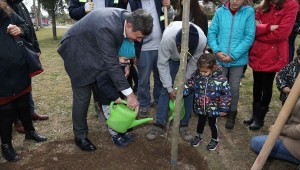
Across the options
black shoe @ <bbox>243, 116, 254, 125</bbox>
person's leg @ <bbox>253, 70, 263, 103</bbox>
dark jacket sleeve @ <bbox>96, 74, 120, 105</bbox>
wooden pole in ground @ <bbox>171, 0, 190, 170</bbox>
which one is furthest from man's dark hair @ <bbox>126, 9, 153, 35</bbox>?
black shoe @ <bbox>243, 116, 254, 125</bbox>

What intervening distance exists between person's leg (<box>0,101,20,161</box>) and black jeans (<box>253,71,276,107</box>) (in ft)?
10.0

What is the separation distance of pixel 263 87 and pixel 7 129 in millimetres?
3177

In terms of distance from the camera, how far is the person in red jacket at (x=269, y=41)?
10.6 ft

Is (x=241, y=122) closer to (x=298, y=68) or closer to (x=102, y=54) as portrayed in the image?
(x=298, y=68)

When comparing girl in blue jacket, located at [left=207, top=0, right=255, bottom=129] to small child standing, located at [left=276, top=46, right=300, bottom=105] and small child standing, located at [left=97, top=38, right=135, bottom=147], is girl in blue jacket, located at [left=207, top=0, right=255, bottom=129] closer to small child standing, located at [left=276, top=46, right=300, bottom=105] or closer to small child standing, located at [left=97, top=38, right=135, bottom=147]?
small child standing, located at [left=276, top=46, right=300, bottom=105]

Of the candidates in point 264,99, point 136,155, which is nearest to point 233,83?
point 264,99

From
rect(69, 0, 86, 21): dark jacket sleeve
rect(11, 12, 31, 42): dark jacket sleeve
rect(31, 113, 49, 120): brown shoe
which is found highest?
rect(69, 0, 86, 21): dark jacket sleeve

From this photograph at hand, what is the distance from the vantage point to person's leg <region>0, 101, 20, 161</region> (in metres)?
2.84

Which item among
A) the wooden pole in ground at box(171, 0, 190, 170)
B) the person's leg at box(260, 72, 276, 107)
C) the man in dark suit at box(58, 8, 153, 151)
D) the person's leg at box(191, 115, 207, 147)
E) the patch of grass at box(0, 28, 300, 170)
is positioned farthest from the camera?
the person's leg at box(260, 72, 276, 107)

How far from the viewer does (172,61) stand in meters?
3.28

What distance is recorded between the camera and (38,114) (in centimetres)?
412

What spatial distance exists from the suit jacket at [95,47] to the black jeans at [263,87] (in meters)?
1.93

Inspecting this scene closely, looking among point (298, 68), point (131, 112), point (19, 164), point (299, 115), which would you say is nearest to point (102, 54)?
point (131, 112)

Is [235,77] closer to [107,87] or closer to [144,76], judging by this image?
[144,76]
